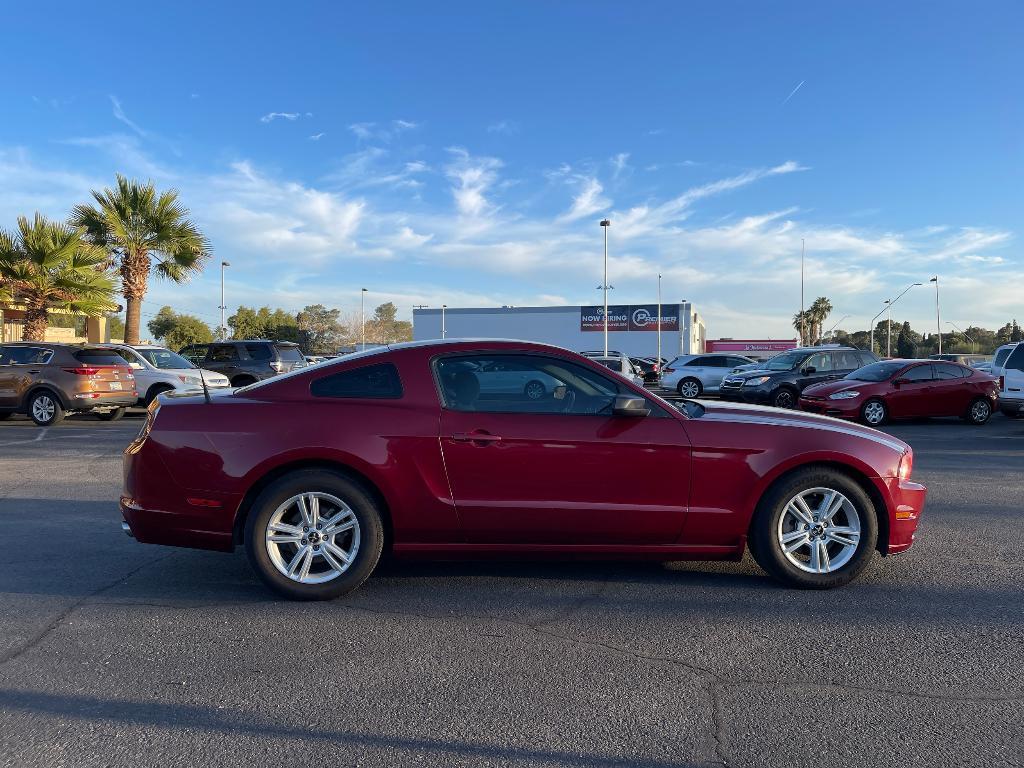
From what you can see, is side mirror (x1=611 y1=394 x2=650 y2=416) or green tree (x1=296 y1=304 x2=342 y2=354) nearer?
side mirror (x1=611 y1=394 x2=650 y2=416)

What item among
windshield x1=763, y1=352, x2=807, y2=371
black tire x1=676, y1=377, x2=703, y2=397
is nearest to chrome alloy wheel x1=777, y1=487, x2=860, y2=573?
windshield x1=763, y1=352, x2=807, y2=371

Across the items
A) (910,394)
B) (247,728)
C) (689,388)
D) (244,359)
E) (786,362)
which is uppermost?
(244,359)

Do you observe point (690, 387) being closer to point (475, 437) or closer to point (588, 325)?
point (475, 437)

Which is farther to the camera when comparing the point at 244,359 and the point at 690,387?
the point at 690,387

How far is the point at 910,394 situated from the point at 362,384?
13447mm

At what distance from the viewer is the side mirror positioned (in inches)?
167

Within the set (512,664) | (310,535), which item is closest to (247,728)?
(512,664)

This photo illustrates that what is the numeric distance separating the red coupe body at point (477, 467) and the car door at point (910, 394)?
37.6 feet

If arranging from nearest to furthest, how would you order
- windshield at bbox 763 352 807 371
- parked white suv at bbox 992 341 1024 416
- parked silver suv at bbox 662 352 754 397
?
parked white suv at bbox 992 341 1024 416, windshield at bbox 763 352 807 371, parked silver suv at bbox 662 352 754 397

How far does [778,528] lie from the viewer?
441cm

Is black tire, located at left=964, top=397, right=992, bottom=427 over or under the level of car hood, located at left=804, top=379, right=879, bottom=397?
under

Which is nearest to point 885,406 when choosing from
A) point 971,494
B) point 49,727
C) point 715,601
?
point 971,494

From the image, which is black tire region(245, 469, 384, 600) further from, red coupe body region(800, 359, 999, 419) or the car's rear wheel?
the car's rear wheel

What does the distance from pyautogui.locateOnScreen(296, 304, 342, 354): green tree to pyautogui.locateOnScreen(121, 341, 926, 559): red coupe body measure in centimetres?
7345
